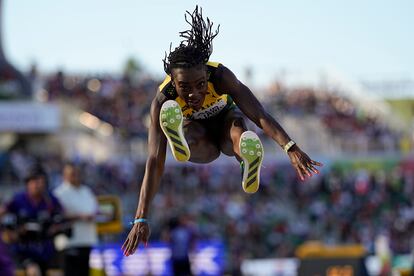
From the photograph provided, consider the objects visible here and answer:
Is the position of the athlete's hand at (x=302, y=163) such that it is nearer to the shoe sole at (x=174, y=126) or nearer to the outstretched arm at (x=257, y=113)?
the outstretched arm at (x=257, y=113)

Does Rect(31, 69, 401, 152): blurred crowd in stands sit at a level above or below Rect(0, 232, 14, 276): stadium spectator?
above

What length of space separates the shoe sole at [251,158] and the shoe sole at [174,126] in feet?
1.57

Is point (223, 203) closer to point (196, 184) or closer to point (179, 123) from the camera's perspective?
point (196, 184)

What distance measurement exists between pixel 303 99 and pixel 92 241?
20.4 meters

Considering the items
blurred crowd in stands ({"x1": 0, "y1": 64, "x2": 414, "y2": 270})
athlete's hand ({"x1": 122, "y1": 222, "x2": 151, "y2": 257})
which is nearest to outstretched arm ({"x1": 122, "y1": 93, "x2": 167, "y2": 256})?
athlete's hand ({"x1": 122, "y1": 222, "x2": 151, "y2": 257})

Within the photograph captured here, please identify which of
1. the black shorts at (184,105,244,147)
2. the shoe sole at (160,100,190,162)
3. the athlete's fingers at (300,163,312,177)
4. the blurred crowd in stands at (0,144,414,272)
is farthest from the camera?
the blurred crowd in stands at (0,144,414,272)

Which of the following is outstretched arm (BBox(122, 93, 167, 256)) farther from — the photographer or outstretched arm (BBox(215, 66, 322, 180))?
the photographer

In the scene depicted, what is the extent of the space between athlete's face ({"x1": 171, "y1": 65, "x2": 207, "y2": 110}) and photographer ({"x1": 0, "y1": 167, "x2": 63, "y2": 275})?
3.55 m

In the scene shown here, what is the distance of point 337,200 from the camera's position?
25.5 metres

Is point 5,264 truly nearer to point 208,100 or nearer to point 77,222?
point 77,222

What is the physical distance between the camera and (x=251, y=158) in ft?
22.2

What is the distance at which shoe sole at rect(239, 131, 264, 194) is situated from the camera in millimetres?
6766

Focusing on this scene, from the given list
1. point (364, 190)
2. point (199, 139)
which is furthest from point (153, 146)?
point (364, 190)

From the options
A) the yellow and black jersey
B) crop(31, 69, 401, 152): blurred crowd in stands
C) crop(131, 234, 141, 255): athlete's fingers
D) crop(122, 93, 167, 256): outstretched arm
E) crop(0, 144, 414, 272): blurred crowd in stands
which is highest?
crop(31, 69, 401, 152): blurred crowd in stands
